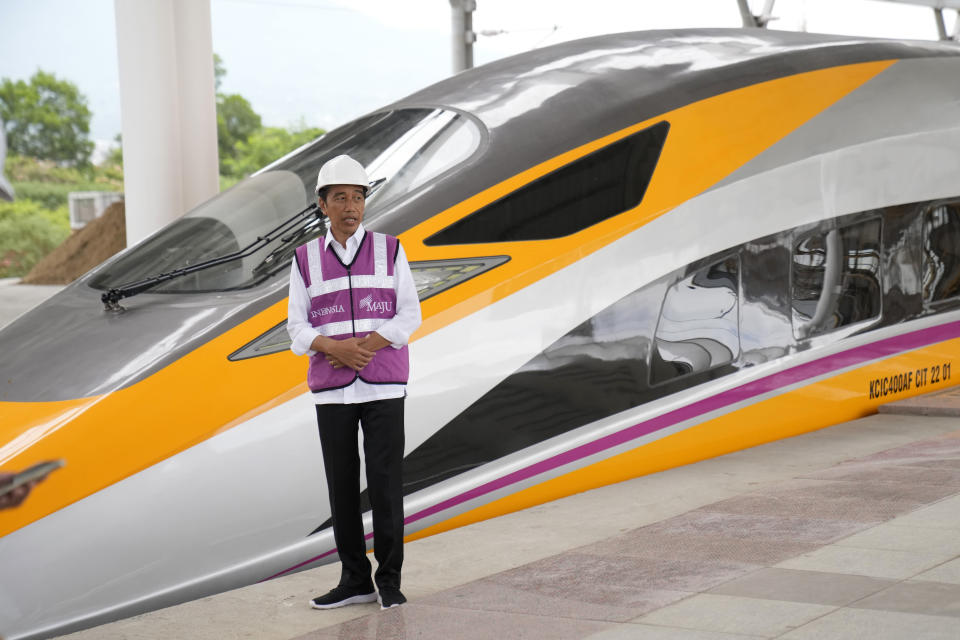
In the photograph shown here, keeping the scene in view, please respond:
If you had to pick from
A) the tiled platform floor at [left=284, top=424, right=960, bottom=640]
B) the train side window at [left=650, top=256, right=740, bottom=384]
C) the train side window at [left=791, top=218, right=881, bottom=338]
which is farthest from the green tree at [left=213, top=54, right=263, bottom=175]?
the tiled platform floor at [left=284, top=424, right=960, bottom=640]

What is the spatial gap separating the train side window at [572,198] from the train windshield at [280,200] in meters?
0.31

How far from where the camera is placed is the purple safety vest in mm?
3396

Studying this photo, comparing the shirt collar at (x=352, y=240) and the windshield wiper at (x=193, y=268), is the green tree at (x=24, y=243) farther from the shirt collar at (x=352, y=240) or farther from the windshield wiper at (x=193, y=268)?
the shirt collar at (x=352, y=240)

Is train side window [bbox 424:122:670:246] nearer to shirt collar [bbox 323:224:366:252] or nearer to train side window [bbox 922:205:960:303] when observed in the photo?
shirt collar [bbox 323:224:366:252]

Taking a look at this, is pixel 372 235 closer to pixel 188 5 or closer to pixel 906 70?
Result: pixel 906 70

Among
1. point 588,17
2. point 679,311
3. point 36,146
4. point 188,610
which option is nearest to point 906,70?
point 679,311

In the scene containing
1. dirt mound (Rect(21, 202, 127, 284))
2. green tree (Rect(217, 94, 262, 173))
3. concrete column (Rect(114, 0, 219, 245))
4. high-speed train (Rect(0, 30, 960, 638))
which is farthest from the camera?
green tree (Rect(217, 94, 262, 173))

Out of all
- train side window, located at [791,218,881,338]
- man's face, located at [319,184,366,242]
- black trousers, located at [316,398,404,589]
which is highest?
man's face, located at [319,184,366,242]

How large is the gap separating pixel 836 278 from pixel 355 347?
3718 millimetres

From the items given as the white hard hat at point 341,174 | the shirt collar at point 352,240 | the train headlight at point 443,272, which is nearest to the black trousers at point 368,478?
the shirt collar at point 352,240

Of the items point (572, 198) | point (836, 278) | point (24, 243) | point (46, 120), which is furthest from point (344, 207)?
point (46, 120)

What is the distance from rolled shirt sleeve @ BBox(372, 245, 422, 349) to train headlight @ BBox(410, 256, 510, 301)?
1046mm

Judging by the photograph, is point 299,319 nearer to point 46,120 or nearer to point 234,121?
point 46,120

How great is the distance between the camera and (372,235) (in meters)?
3.45
